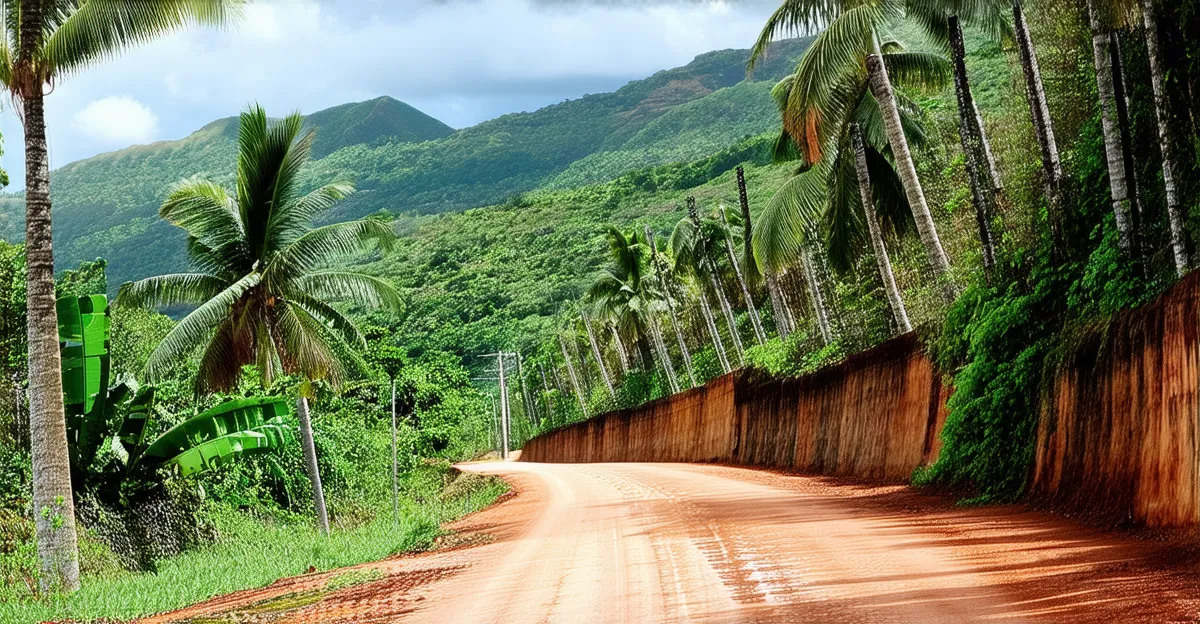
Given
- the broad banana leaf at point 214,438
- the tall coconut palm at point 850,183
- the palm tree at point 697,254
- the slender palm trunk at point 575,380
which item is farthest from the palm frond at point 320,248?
the slender palm trunk at point 575,380

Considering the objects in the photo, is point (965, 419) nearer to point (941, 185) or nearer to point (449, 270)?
point (941, 185)

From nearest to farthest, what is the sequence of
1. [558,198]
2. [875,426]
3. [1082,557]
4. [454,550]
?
[1082,557], [454,550], [875,426], [558,198]

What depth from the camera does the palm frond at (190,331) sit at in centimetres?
2402

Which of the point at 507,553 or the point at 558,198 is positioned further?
the point at 558,198

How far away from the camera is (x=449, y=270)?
344 ft

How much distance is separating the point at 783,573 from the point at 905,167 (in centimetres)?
1327

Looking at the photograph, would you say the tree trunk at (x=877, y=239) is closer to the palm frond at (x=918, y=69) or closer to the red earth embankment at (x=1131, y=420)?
the palm frond at (x=918, y=69)

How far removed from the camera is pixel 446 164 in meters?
171

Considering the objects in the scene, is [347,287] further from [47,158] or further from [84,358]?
[47,158]

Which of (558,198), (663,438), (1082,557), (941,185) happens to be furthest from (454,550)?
(558,198)

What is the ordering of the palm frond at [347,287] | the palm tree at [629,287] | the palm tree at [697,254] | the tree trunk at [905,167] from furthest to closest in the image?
1. the palm tree at [629,287]
2. the palm tree at [697,254]
3. the palm frond at [347,287]
4. the tree trunk at [905,167]

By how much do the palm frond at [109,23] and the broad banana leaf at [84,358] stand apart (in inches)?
203

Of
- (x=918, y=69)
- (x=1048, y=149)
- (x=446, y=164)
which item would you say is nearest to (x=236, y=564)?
(x=1048, y=149)

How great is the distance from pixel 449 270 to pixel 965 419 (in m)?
90.6
